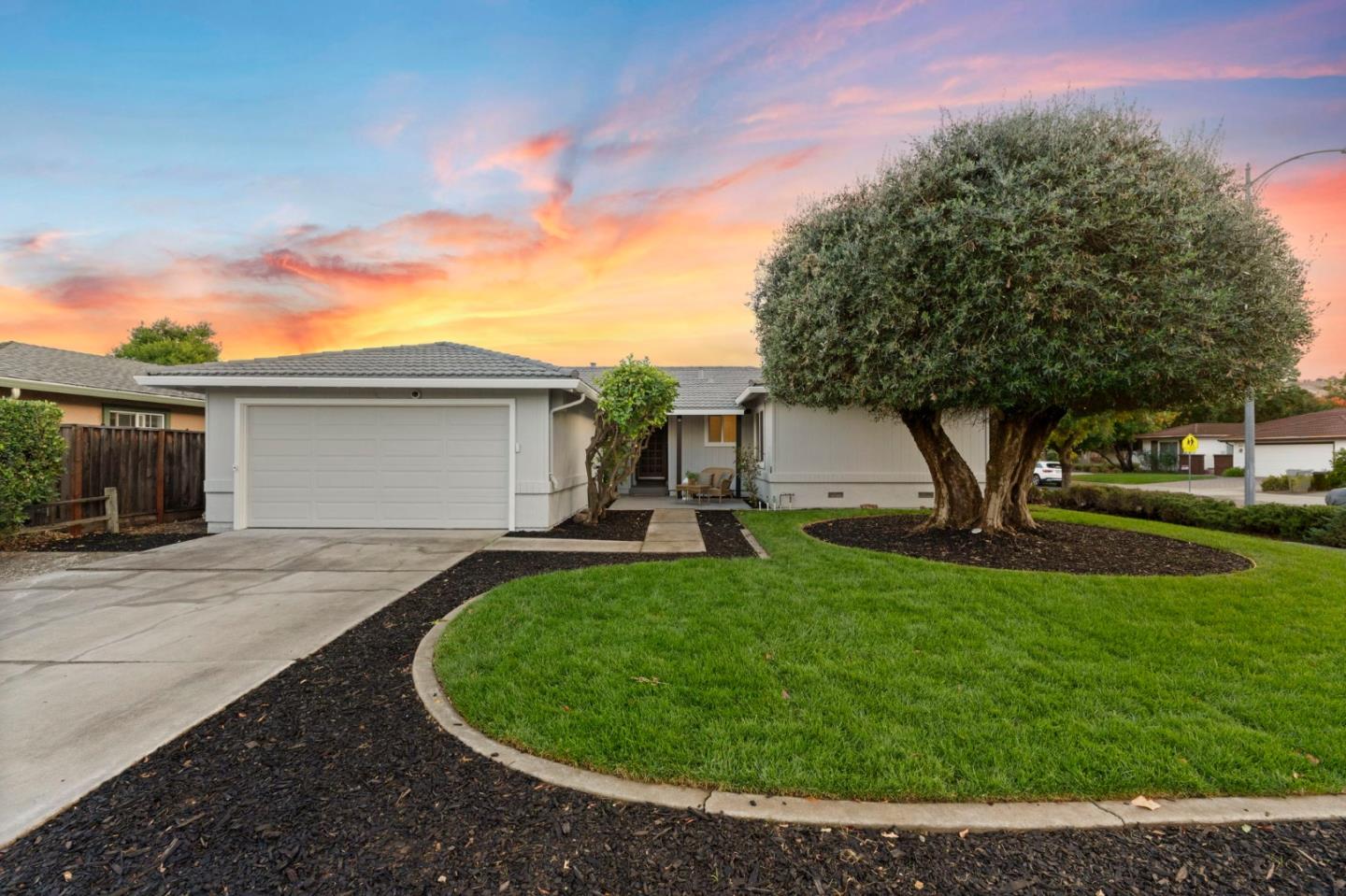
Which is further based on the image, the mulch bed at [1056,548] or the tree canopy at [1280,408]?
the tree canopy at [1280,408]

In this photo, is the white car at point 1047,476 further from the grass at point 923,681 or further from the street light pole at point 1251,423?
the grass at point 923,681

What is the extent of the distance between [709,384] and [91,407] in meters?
15.4

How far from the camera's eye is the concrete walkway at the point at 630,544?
8203 mm

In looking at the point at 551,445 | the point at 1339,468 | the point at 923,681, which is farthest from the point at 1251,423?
the point at 551,445

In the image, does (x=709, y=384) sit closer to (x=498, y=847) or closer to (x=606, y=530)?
(x=606, y=530)

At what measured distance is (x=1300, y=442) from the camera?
2984 cm

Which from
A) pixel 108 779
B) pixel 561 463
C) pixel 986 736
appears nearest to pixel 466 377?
pixel 561 463

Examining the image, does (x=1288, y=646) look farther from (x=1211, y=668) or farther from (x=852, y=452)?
(x=852, y=452)

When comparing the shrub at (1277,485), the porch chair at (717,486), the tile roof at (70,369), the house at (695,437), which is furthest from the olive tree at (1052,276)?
the shrub at (1277,485)

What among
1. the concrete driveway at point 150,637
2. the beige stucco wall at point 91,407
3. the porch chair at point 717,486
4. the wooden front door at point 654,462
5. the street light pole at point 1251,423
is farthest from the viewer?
the wooden front door at point 654,462

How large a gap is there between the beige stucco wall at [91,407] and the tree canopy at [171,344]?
80.4 ft

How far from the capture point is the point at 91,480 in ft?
32.4

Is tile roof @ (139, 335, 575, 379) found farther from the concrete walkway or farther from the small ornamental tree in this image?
the concrete walkway

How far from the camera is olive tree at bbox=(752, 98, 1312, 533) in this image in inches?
246
